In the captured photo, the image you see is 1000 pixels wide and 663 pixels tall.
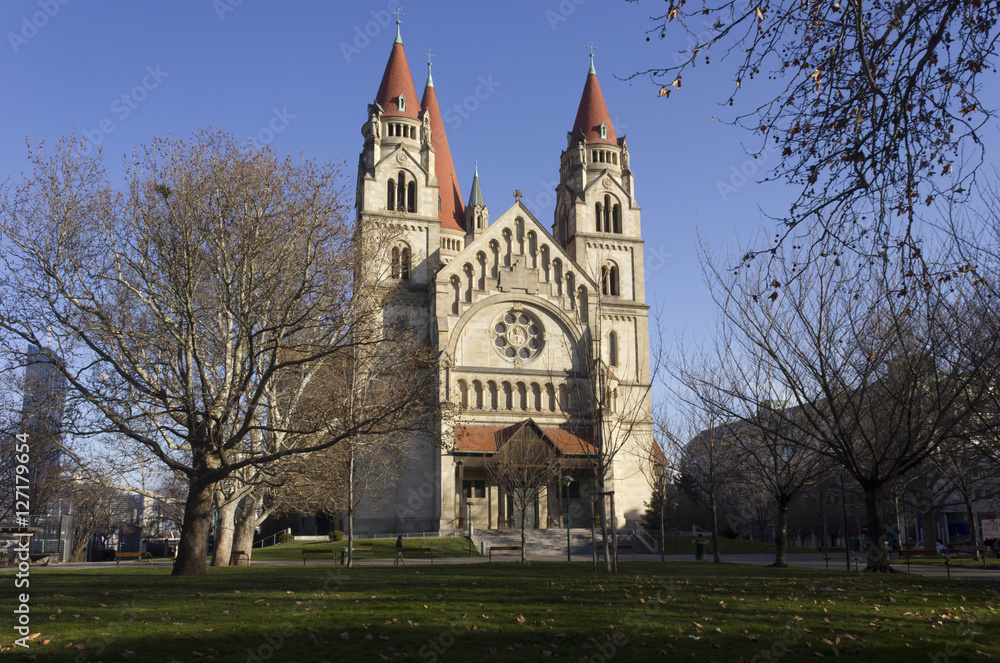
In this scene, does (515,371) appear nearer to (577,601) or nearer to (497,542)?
(497,542)

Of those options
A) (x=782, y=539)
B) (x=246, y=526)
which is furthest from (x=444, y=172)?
(x=782, y=539)

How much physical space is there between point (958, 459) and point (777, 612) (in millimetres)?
25860

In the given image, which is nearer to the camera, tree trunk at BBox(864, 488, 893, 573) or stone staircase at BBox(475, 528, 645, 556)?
tree trunk at BBox(864, 488, 893, 573)

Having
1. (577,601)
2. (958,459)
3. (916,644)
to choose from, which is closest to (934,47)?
(916,644)

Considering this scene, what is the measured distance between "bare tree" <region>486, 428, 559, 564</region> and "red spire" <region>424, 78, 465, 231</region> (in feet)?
96.1

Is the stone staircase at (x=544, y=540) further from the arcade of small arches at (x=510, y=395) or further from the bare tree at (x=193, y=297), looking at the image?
the bare tree at (x=193, y=297)

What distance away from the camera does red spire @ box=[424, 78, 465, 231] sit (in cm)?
6981

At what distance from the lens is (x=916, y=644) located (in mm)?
10383

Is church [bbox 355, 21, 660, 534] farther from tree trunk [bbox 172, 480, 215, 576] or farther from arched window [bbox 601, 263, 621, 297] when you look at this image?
tree trunk [bbox 172, 480, 215, 576]

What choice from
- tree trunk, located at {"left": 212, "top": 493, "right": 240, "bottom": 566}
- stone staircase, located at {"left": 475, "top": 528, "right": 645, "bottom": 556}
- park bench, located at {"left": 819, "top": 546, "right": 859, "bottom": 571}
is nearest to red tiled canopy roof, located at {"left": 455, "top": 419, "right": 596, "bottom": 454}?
stone staircase, located at {"left": 475, "top": 528, "right": 645, "bottom": 556}

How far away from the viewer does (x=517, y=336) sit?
51.5 meters

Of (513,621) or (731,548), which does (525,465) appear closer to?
(731,548)

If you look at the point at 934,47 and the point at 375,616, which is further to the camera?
the point at 375,616

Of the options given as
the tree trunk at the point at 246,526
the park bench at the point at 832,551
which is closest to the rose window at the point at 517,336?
the park bench at the point at 832,551
